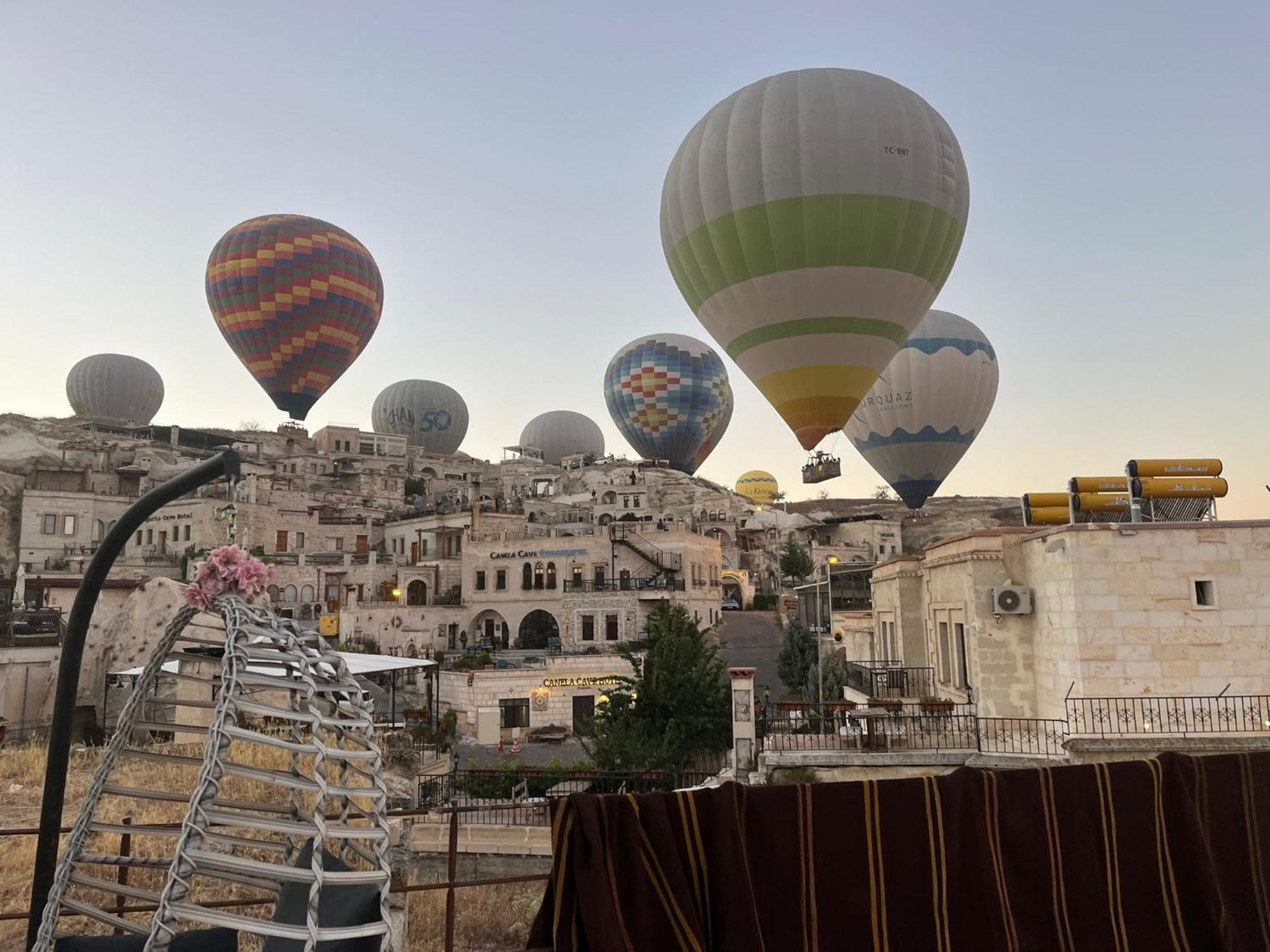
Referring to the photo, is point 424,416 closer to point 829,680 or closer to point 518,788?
point 829,680

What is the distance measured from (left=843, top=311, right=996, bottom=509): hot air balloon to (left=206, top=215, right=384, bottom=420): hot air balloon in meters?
28.5

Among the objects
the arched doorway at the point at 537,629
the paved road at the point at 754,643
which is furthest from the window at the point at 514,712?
the arched doorway at the point at 537,629

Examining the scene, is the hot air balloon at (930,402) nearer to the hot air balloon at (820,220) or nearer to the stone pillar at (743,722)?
the hot air balloon at (820,220)

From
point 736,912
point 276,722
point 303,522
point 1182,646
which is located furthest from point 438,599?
point 736,912

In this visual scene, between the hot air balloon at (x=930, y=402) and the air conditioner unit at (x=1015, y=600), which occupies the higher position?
the hot air balloon at (x=930, y=402)

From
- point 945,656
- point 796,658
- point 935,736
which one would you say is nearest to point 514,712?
point 796,658

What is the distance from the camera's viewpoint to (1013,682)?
1603 cm

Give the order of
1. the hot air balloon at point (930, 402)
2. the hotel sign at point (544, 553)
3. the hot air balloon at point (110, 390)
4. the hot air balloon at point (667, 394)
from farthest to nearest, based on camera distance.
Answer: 1. the hot air balloon at point (110, 390)
2. the hot air balloon at point (667, 394)
3. the hotel sign at point (544, 553)
4. the hot air balloon at point (930, 402)

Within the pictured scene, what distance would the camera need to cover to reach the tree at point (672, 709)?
817 inches

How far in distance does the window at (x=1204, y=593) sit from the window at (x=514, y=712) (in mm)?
23069

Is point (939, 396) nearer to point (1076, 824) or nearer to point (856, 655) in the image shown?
point (856, 655)

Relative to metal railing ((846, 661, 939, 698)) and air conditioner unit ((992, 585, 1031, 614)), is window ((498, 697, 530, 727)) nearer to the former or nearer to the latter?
metal railing ((846, 661, 939, 698))

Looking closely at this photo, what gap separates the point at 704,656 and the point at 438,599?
89.6ft

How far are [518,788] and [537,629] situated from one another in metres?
27.1
